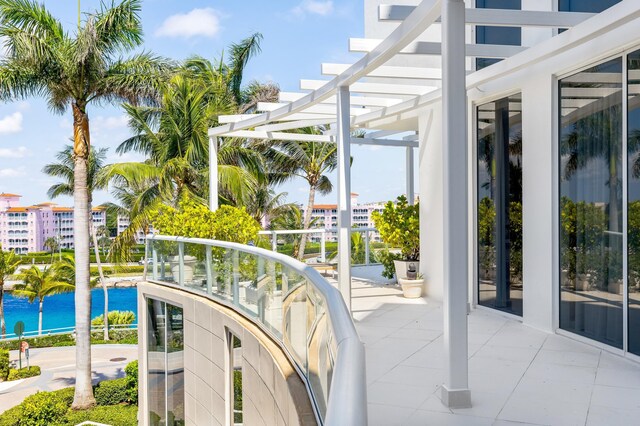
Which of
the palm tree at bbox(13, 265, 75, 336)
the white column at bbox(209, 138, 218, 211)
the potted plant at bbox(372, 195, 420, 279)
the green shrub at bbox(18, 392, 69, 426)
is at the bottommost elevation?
the green shrub at bbox(18, 392, 69, 426)

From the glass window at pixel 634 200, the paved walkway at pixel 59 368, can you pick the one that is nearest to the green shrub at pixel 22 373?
the paved walkway at pixel 59 368

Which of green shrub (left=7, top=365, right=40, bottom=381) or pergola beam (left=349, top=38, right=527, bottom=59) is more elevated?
pergola beam (left=349, top=38, right=527, bottom=59)

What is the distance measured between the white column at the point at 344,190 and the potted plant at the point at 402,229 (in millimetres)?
2807

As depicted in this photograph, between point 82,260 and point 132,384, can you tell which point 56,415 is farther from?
point 82,260

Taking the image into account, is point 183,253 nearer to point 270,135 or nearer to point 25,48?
point 270,135

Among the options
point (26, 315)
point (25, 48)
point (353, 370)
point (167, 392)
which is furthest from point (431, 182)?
point (26, 315)

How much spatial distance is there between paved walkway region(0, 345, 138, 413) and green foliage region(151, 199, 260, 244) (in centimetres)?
1211

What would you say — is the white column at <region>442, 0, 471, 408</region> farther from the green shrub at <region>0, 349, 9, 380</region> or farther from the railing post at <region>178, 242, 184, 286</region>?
the green shrub at <region>0, 349, 9, 380</region>

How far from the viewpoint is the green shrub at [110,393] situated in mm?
17281

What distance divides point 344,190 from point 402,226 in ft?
10.2

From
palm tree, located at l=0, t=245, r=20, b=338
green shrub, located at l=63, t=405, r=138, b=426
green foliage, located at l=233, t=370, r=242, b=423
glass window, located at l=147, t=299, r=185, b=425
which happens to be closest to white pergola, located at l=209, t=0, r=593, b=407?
green foliage, located at l=233, t=370, r=242, b=423

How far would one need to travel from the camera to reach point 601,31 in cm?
507

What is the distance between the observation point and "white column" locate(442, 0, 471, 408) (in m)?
4.21

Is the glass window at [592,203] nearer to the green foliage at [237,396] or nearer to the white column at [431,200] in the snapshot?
the white column at [431,200]
